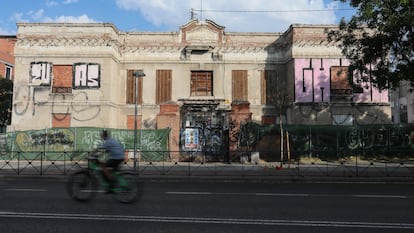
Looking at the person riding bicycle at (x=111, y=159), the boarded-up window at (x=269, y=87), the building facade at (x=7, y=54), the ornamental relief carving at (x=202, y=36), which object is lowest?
the person riding bicycle at (x=111, y=159)

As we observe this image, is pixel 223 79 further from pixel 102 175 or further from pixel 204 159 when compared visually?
pixel 102 175

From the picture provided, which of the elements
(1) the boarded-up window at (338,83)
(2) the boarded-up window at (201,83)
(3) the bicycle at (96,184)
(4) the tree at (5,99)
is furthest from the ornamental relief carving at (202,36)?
(3) the bicycle at (96,184)

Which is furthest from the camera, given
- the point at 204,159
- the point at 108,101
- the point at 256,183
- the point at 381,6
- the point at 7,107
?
the point at 7,107

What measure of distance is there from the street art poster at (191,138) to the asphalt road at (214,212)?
1397cm

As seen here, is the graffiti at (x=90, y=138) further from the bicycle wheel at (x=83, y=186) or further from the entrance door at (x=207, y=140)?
the bicycle wheel at (x=83, y=186)

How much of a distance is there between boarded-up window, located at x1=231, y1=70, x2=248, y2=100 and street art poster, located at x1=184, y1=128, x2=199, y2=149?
6939 mm

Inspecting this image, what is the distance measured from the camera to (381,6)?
1628 cm

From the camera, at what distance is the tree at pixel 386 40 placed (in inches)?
622

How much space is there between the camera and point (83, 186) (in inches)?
378

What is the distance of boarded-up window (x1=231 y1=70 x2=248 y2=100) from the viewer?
3222cm

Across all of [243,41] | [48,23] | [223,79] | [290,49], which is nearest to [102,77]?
[48,23]

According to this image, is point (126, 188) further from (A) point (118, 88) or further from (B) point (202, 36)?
(B) point (202, 36)

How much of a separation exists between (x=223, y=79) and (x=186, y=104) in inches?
157

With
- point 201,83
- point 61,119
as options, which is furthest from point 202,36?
point 61,119
